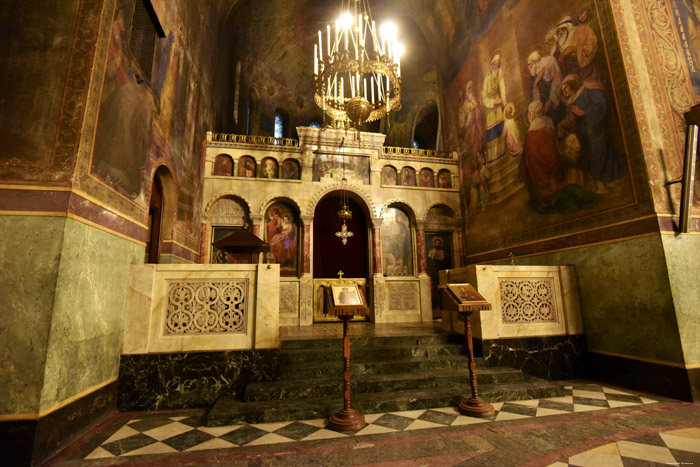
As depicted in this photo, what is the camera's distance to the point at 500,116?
26.5 ft

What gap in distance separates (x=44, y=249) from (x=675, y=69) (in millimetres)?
8690

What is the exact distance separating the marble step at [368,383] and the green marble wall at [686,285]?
83.2 inches

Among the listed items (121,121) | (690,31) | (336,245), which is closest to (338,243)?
(336,245)

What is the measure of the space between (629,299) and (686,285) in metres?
→ 0.65

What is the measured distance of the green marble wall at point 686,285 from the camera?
167 inches

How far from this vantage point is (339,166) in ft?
32.3

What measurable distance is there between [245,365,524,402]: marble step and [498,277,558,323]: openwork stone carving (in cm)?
101

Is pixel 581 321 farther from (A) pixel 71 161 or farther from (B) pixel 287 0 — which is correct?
(B) pixel 287 0

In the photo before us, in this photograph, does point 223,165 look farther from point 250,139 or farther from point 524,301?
point 524,301

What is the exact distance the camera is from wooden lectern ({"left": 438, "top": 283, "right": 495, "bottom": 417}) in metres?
3.51

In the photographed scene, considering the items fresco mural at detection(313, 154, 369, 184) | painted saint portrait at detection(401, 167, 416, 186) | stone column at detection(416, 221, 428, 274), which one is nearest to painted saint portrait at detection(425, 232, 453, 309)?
stone column at detection(416, 221, 428, 274)

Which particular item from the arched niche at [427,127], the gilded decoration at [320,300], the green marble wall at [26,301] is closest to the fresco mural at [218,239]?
the gilded decoration at [320,300]

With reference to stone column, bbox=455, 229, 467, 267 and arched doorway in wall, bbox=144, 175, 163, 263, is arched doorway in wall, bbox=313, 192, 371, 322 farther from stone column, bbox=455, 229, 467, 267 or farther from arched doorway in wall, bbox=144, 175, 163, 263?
arched doorway in wall, bbox=144, 175, 163, 263

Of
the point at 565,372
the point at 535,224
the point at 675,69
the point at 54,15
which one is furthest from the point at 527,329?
the point at 54,15
